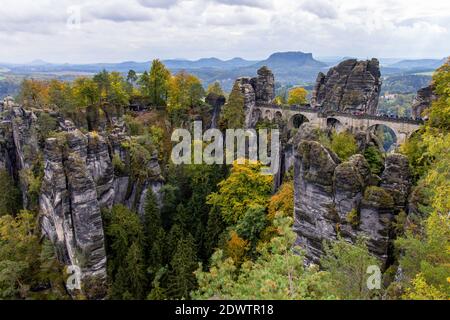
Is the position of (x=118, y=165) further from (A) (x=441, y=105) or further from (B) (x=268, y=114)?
(A) (x=441, y=105)

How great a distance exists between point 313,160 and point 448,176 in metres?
11.5

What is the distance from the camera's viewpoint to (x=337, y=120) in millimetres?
52594

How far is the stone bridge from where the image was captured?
153 ft

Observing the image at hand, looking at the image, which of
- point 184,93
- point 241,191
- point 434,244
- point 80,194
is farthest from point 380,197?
point 184,93

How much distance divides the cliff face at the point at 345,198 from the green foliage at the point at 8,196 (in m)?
35.9

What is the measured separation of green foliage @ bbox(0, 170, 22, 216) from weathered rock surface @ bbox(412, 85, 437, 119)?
5107 cm

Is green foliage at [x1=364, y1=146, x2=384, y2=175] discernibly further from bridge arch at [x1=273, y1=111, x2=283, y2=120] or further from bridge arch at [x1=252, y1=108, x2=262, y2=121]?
bridge arch at [x1=252, y1=108, x2=262, y2=121]

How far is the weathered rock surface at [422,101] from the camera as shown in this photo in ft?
145

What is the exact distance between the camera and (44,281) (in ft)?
119

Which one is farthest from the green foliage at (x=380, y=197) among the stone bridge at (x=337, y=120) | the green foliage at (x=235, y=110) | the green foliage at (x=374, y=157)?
the green foliage at (x=235, y=110)

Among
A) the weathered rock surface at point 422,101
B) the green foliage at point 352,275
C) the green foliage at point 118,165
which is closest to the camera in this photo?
the green foliage at point 352,275

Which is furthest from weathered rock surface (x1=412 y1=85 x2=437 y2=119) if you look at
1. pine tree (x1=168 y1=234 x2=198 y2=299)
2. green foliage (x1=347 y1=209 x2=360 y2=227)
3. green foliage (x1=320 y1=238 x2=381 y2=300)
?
green foliage (x1=320 y1=238 x2=381 y2=300)

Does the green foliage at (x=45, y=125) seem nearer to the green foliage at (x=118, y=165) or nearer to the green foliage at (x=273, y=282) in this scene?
the green foliage at (x=118, y=165)

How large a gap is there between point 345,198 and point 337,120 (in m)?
29.1
